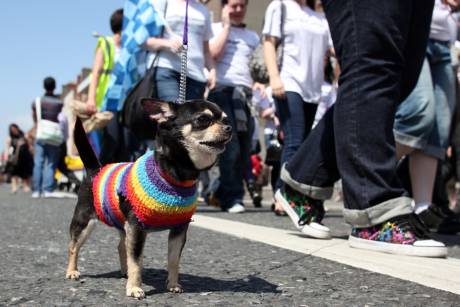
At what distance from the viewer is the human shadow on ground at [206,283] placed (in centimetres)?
212

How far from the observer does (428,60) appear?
13.3 ft

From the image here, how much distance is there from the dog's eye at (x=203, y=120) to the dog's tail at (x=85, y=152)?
0.60 metres

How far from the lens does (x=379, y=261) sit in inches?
101

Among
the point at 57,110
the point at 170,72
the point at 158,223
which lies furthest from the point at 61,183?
the point at 158,223

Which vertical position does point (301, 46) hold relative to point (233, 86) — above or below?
above

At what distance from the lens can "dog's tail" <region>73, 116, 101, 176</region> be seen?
2.50 metres

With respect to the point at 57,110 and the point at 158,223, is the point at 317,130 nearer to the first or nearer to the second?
the point at 158,223

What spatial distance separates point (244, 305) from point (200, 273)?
61 centimetres

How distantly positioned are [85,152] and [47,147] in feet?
26.3

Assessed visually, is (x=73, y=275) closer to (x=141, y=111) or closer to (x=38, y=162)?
(x=141, y=111)

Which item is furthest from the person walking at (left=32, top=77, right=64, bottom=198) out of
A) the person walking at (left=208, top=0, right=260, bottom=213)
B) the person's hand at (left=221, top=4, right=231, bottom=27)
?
the person's hand at (left=221, top=4, right=231, bottom=27)

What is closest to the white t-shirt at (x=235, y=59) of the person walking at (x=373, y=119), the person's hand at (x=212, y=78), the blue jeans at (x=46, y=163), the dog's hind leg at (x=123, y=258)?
the person's hand at (x=212, y=78)

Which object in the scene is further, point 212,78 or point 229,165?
point 229,165

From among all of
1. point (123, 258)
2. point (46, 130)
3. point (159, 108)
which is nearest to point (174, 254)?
point (123, 258)
